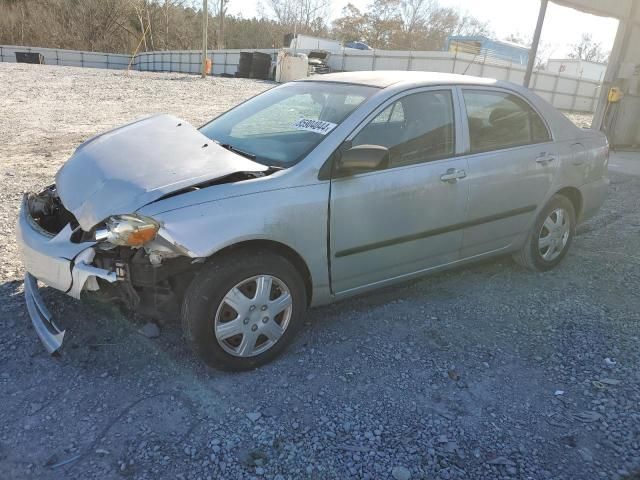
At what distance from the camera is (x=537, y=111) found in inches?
171

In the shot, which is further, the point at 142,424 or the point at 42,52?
the point at 42,52

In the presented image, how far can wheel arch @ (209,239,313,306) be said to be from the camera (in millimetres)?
2836

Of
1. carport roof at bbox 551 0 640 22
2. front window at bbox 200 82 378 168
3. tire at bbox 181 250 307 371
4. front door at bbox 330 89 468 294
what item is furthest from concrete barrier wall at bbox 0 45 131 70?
tire at bbox 181 250 307 371

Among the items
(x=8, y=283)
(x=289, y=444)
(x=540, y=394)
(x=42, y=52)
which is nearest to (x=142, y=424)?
(x=289, y=444)

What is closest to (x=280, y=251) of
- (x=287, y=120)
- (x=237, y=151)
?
(x=237, y=151)

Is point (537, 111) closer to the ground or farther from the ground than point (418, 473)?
farther from the ground

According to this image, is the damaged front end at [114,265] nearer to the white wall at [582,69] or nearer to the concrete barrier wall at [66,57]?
the white wall at [582,69]

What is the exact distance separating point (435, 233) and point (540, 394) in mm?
1257

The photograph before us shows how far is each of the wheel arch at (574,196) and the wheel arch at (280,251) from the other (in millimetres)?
2562

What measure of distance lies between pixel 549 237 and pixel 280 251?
109 inches

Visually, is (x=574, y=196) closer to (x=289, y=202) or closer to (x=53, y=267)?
(x=289, y=202)

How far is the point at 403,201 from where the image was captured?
3.40 metres

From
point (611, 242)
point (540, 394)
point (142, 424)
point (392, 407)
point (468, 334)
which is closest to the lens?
point (142, 424)

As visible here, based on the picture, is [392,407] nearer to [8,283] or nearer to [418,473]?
[418,473]
